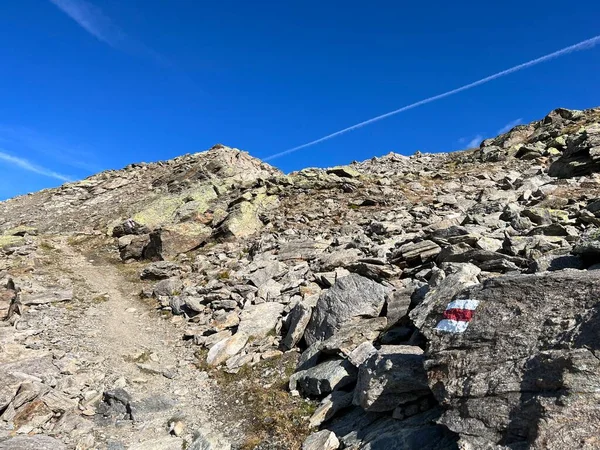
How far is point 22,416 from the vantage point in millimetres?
9445

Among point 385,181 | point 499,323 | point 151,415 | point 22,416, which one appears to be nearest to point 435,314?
point 499,323

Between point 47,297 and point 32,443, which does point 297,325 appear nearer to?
point 32,443

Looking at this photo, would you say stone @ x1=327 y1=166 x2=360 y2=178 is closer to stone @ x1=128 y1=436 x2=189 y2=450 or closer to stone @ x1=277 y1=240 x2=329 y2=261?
stone @ x1=277 y1=240 x2=329 y2=261

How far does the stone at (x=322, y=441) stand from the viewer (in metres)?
7.73

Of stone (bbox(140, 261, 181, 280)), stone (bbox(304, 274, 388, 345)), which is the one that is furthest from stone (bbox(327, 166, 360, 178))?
stone (bbox(304, 274, 388, 345))

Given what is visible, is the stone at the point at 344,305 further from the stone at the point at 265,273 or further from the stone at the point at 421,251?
the stone at the point at 265,273

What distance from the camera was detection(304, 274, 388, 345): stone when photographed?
485 inches

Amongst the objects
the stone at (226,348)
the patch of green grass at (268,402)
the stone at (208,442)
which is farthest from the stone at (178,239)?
the stone at (208,442)

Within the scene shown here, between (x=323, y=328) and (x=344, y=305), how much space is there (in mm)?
1003

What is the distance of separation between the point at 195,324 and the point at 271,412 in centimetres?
758

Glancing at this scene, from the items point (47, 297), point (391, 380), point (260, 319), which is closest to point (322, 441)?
point (391, 380)

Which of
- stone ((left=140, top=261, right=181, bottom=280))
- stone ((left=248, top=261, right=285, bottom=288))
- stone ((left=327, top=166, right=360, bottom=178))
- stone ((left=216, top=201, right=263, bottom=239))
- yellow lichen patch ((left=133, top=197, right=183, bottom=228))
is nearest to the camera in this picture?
stone ((left=248, top=261, right=285, bottom=288))

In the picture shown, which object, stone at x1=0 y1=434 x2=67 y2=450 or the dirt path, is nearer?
stone at x1=0 y1=434 x2=67 y2=450

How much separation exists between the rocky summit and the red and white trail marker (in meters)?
0.03
